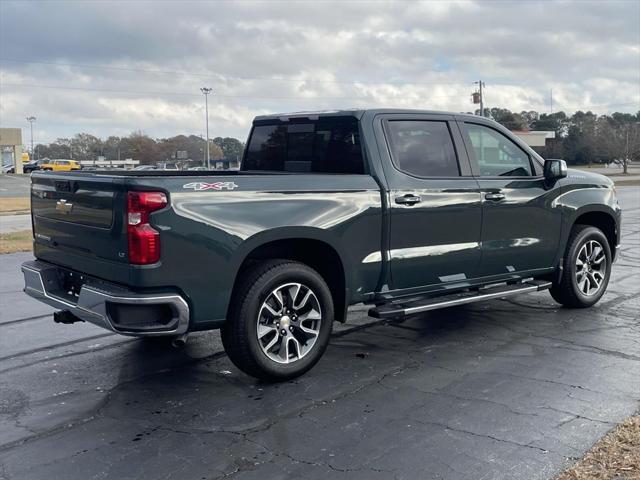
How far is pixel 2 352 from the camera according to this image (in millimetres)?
5957

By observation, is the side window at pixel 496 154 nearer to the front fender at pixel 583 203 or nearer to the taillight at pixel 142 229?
the front fender at pixel 583 203

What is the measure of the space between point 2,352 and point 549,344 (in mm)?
4681

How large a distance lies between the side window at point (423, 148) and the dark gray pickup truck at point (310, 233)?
1 centimetres

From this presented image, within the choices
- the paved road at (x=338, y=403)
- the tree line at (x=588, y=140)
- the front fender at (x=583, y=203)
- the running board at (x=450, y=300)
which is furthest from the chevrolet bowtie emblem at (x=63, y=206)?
the tree line at (x=588, y=140)

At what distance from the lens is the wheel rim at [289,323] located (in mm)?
4992

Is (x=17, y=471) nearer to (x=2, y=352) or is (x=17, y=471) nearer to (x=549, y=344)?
(x=2, y=352)

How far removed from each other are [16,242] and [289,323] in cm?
1053

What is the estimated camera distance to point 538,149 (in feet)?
235

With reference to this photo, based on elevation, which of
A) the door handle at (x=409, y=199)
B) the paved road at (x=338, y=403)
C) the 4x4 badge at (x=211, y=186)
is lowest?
the paved road at (x=338, y=403)

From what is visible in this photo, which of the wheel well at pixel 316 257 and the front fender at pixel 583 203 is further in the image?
the front fender at pixel 583 203

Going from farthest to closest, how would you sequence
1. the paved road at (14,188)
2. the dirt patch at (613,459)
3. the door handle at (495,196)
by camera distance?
1. the paved road at (14,188)
2. the door handle at (495,196)
3. the dirt patch at (613,459)

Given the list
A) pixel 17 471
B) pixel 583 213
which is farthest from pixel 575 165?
pixel 17 471

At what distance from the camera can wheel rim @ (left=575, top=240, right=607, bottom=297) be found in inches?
291

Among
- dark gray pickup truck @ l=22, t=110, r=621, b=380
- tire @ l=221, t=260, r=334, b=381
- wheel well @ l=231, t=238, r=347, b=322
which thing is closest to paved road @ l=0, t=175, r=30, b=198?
dark gray pickup truck @ l=22, t=110, r=621, b=380
